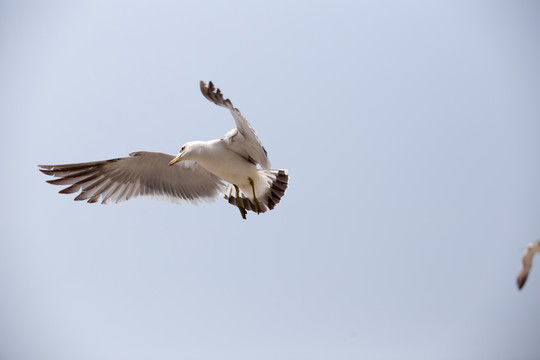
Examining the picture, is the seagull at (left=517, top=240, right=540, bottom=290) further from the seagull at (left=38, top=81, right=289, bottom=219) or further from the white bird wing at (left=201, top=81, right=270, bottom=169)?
the white bird wing at (left=201, top=81, right=270, bottom=169)

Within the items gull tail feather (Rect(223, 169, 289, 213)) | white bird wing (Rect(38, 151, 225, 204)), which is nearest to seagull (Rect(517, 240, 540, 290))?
gull tail feather (Rect(223, 169, 289, 213))

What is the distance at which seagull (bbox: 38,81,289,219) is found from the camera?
14.5 ft

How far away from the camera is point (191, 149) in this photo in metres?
4.46

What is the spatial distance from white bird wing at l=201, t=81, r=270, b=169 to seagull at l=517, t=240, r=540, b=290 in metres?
2.04

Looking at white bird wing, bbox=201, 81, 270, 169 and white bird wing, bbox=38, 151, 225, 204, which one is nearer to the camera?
white bird wing, bbox=201, 81, 270, 169

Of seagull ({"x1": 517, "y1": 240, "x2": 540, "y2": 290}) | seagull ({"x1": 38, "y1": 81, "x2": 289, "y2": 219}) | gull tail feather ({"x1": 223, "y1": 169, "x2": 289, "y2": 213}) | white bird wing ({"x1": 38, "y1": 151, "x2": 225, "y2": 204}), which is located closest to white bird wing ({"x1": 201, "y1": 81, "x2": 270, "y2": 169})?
seagull ({"x1": 38, "y1": 81, "x2": 289, "y2": 219})

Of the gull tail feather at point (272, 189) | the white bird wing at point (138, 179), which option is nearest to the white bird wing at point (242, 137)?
the gull tail feather at point (272, 189)

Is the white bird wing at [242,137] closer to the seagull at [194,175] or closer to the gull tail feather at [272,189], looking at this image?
the seagull at [194,175]

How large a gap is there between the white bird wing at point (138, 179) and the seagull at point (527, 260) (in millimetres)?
2806

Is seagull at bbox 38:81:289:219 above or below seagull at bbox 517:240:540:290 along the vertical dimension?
above

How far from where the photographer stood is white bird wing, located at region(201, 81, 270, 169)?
11.8 feet

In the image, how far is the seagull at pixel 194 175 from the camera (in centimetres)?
443

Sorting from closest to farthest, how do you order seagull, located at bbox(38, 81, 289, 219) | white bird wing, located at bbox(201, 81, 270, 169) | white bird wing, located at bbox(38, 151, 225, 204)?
white bird wing, located at bbox(201, 81, 270, 169) < seagull, located at bbox(38, 81, 289, 219) < white bird wing, located at bbox(38, 151, 225, 204)

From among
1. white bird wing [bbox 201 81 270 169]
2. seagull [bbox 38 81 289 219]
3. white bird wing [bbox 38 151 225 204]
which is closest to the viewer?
white bird wing [bbox 201 81 270 169]
